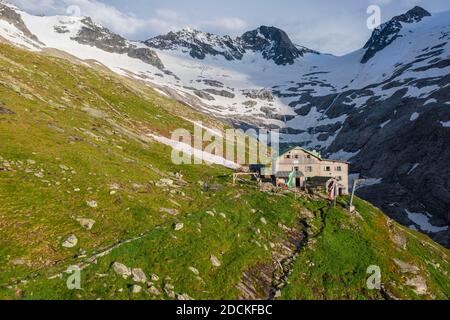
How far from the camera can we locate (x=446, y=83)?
194750 mm

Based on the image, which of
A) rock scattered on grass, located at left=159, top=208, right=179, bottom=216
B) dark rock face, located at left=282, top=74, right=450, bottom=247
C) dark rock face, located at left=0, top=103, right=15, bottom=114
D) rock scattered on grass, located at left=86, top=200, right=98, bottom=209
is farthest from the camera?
dark rock face, located at left=282, top=74, right=450, bottom=247

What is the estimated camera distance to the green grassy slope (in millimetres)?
29344

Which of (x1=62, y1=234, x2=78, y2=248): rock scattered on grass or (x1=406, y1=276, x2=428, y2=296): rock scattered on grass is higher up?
(x1=62, y1=234, x2=78, y2=248): rock scattered on grass

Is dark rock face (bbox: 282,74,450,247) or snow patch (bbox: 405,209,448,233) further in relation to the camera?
dark rock face (bbox: 282,74,450,247)

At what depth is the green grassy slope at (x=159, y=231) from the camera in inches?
1155

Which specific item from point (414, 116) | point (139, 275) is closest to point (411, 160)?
point (414, 116)

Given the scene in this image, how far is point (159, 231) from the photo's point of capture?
35562 mm

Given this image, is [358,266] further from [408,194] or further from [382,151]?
[382,151]

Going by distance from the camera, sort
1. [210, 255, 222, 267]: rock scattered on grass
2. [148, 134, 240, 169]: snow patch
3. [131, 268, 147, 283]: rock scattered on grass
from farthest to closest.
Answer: [148, 134, 240, 169]: snow patch → [210, 255, 222, 267]: rock scattered on grass → [131, 268, 147, 283]: rock scattered on grass

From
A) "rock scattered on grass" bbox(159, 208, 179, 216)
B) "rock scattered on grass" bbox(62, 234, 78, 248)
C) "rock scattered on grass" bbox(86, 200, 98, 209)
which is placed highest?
"rock scattered on grass" bbox(86, 200, 98, 209)

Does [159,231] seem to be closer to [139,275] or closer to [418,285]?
[139,275]

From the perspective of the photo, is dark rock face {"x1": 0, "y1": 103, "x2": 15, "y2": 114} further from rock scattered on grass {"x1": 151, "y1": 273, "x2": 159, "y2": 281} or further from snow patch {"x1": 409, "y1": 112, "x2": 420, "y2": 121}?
snow patch {"x1": 409, "y1": 112, "x2": 420, "y2": 121}

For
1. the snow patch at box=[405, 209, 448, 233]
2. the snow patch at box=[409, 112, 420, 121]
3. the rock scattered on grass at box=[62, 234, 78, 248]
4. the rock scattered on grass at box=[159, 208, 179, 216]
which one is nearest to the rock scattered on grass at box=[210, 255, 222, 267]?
the rock scattered on grass at box=[159, 208, 179, 216]
